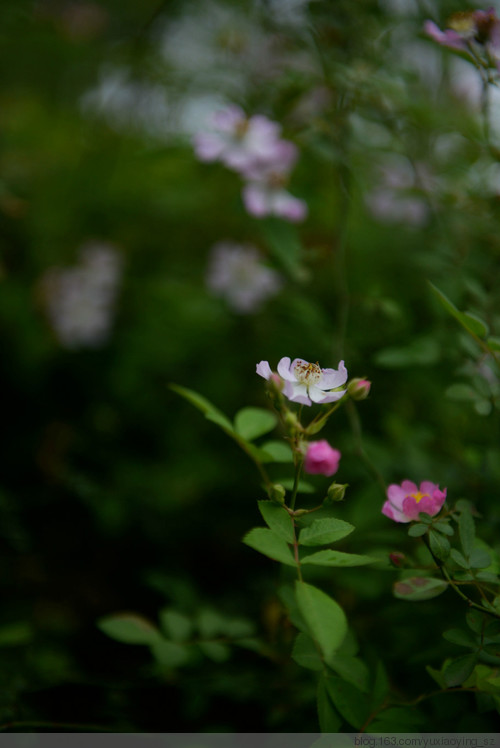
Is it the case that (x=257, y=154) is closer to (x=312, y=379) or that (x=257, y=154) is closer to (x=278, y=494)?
(x=312, y=379)

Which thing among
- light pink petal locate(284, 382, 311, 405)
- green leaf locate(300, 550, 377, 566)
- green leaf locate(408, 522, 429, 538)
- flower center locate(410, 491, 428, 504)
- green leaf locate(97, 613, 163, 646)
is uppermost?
light pink petal locate(284, 382, 311, 405)

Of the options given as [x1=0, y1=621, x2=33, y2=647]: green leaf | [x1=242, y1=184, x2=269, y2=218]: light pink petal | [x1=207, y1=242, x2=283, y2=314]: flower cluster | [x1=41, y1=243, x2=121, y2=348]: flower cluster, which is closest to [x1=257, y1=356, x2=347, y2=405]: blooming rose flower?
[x1=242, y1=184, x2=269, y2=218]: light pink petal

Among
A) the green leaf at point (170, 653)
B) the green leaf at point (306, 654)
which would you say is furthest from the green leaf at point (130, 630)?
the green leaf at point (306, 654)

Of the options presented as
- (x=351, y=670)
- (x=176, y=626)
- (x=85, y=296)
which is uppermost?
(x=351, y=670)

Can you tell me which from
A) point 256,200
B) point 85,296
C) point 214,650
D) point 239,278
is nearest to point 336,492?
point 214,650

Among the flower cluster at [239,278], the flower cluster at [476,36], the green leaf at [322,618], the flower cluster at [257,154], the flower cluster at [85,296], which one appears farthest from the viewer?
the flower cluster at [85,296]

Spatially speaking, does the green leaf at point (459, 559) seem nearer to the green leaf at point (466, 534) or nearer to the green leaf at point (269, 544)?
the green leaf at point (466, 534)

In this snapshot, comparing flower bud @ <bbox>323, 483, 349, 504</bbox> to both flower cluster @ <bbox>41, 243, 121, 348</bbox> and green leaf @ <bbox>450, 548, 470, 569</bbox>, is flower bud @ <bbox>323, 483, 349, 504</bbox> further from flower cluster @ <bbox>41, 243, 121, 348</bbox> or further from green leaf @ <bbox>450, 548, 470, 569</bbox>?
flower cluster @ <bbox>41, 243, 121, 348</bbox>
